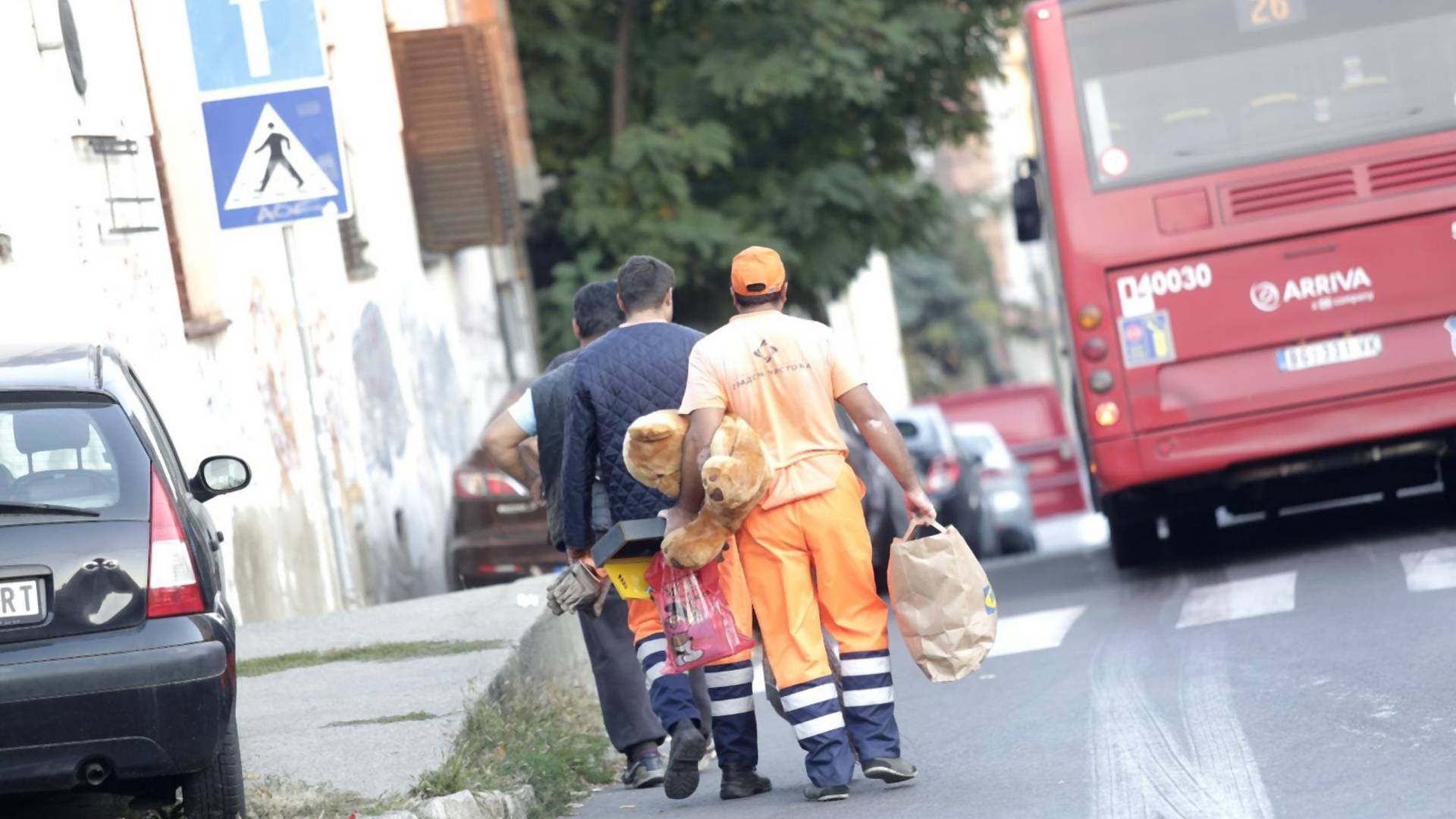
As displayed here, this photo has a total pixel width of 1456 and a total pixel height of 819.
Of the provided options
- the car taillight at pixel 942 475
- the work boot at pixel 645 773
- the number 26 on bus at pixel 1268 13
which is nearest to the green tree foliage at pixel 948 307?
the car taillight at pixel 942 475

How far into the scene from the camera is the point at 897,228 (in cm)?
2200

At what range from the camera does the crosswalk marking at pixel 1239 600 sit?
10.8 metres

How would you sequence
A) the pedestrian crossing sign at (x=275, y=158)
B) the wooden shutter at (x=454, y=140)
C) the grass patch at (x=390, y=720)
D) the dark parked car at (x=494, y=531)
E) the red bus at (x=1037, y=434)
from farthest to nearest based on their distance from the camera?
the red bus at (x=1037, y=434), the wooden shutter at (x=454, y=140), the dark parked car at (x=494, y=531), the pedestrian crossing sign at (x=275, y=158), the grass patch at (x=390, y=720)

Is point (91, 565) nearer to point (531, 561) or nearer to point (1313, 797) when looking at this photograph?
point (1313, 797)

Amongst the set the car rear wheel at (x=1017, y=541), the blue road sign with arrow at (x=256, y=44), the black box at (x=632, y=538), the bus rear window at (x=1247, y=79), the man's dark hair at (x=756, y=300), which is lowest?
the car rear wheel at (x=1017, y=541)

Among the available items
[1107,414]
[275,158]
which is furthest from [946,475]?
[275,158]

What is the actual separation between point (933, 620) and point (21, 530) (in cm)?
275

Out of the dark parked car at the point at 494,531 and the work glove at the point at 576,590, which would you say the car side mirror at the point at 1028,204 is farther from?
the work glove at the point at 576,590

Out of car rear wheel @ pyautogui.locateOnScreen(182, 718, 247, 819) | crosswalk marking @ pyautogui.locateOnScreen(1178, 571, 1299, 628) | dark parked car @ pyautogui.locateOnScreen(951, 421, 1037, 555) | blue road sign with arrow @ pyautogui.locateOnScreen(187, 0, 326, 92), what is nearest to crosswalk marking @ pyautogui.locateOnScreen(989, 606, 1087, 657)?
crosswalk marking @ pyautogui.locateOnScreen(1178, 571, 1299, 628)

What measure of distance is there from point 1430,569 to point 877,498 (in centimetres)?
445

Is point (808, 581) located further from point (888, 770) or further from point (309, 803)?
point (309, 803)

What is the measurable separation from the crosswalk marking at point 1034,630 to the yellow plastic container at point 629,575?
10.1 feet

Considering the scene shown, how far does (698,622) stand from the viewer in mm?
7211

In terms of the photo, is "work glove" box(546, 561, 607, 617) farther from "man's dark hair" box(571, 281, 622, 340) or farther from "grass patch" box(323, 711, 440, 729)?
"man's dark hair" box(571, 281, 622, 340)
